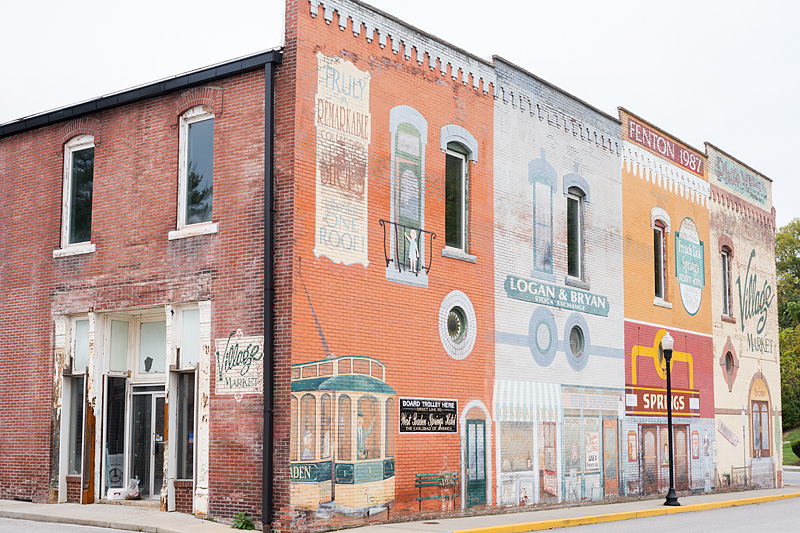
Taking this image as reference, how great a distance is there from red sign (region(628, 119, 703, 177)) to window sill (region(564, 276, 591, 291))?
4.91 metres

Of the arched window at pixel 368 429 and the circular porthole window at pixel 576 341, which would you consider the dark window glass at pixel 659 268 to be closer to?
the circular porthole window at pixel 576 341

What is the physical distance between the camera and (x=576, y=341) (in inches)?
834

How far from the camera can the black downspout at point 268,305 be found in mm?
13812

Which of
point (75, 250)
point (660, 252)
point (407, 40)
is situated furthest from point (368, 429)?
point (660, 252)

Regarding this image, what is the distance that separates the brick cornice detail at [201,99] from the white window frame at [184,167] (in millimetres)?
109

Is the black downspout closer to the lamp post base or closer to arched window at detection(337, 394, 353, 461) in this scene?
arched window at detection(337, 394, 353, 461)

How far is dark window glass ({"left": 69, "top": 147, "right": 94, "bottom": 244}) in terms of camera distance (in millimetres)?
17453

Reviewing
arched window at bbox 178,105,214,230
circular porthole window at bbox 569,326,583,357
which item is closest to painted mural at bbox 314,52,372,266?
arched window at bbox 178,105,214,230

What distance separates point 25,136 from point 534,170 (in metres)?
11.0

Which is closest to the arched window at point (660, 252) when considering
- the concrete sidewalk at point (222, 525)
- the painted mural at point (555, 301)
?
the painted mural at point (555, 301)

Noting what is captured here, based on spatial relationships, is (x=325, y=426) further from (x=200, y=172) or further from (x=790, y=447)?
(x=790, y=447)

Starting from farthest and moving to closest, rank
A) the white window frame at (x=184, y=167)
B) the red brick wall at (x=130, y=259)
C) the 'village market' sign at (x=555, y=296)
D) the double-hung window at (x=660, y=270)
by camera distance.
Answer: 1. the double-hung window at (x=660, y=270)
2. the 'village market' sign at (x=555, y=296)
3. the white window frame at (x=184, y=167)
4. the red brick wall at (x=130, y=259)

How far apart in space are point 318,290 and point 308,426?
7.26 feet

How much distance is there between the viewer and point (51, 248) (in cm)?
1777
